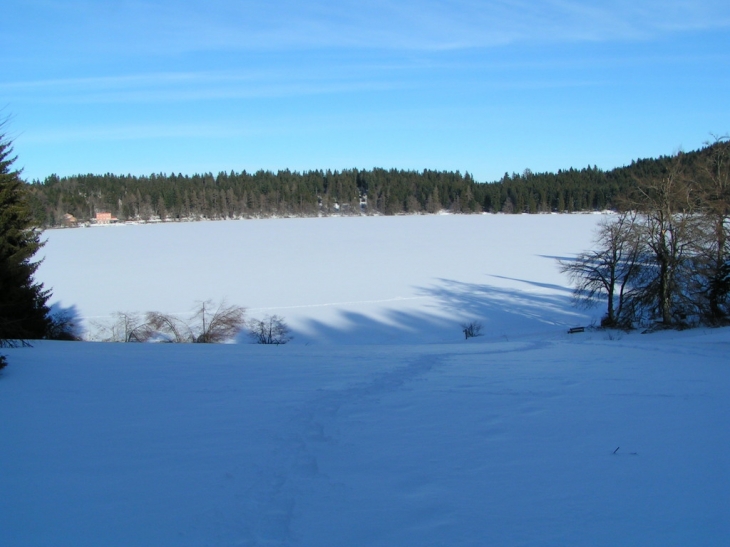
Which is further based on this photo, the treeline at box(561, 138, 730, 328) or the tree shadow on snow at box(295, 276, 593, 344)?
the tree shadow on snow at box(295, 276, 593, 344)

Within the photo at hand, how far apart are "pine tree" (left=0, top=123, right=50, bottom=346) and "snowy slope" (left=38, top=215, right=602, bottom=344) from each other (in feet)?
24.4

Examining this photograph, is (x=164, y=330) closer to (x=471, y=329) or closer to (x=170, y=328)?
(x=170, y=328)

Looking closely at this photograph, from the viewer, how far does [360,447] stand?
5.34m

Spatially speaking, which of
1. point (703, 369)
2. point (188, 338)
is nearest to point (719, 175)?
point (703, 369)

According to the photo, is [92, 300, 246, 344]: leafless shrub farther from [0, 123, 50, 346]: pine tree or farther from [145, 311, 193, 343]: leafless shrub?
[0, 123, 50, 346]: pine tree

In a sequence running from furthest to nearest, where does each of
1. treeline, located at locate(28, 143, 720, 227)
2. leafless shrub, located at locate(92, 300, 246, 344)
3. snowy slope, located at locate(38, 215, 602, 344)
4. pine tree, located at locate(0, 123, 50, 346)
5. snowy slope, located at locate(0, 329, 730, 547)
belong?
treeline, located at locate(28, 143, 720, 227)
snowy slope, located at locate(38, 215, 602, 344)
leafless shrub, located at locate(92, 300, 246, 344)
pine tree, located at locate(0, 123, 50, 346)
snowy slope, located at locate(0, 329, 730, 547)

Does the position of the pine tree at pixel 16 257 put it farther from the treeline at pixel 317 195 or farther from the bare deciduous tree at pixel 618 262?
the treeline at pixel 317 195

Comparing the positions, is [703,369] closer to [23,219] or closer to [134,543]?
[134,543]

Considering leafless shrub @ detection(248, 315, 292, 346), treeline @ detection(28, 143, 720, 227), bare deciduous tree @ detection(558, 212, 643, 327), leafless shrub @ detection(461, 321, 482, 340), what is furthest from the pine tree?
treeline @ detection(28, 143, 720, 227)

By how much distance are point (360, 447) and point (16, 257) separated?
54.0 ft

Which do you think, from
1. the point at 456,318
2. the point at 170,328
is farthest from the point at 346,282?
the point at 170,328

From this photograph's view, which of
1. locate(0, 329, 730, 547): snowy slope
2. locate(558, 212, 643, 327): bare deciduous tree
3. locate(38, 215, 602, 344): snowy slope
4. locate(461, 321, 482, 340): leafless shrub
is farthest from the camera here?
locate(38, 215, 602, 344): snowy slope

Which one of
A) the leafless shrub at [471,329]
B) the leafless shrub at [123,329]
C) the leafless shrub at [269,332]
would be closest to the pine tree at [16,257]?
the leafless shrub at [123,329]

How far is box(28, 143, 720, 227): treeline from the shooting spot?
122 metres
